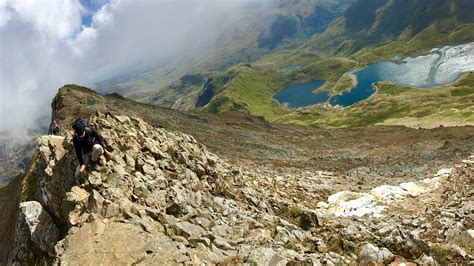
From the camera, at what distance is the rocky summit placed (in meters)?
17.7

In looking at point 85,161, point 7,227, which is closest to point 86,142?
point 85,161

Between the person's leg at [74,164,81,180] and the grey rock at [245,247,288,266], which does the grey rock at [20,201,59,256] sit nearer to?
the person's leg at [74,164,81,180]

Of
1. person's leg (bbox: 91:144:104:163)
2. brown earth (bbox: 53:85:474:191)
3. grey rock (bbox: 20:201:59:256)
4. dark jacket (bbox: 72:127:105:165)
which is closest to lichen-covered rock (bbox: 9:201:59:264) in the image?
grey rock (bbox: 20:201:59:256)

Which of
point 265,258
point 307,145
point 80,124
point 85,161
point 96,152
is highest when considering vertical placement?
point 80,124

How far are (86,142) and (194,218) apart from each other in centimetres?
831

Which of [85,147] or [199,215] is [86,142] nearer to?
[85,147]

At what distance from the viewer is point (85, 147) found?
76.5 ft

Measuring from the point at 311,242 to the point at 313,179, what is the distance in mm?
24687

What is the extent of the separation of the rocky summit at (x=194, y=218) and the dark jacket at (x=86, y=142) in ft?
3.69

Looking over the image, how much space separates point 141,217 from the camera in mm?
19438

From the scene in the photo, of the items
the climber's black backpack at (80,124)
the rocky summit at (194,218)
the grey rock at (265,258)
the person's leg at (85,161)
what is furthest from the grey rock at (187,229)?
the climber's black backpack at (80,124)

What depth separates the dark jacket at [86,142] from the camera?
2295 centimetres

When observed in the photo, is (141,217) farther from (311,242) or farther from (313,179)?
(313,179)

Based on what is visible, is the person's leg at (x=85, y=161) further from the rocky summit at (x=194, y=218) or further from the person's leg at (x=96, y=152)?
the rocky summit at (x=194, y=218)
